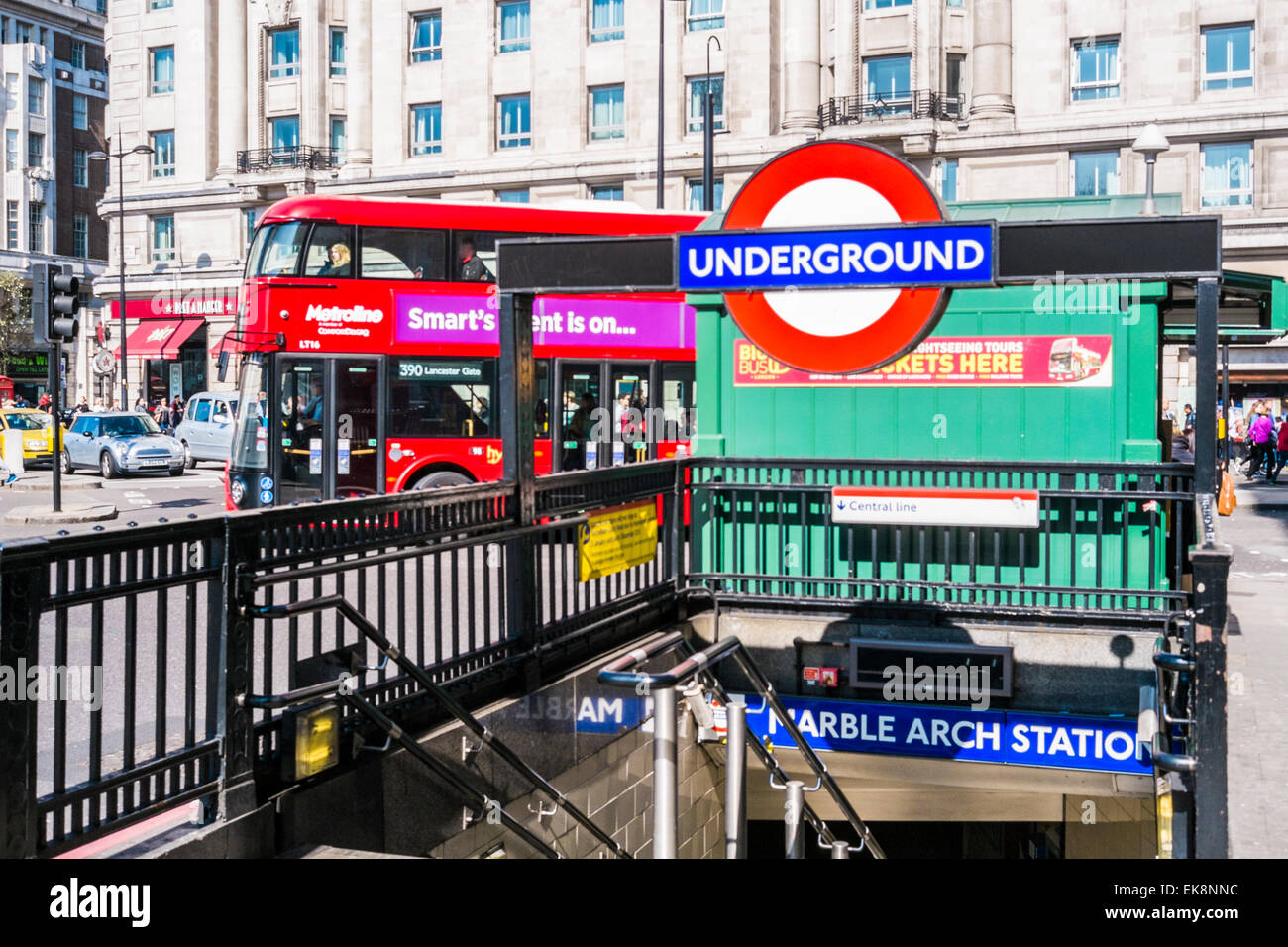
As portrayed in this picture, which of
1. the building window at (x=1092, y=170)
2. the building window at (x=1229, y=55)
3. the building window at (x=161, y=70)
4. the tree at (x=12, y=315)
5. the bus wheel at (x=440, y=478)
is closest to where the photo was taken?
the bus wheel at (x=440, y=478)

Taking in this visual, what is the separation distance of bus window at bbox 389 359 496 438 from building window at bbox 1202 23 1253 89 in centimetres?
3057

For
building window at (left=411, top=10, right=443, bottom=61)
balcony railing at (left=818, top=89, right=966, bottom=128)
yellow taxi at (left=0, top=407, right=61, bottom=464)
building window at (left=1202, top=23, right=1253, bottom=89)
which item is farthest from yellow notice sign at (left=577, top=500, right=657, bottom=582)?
building window at (left=411, top=10, right=443, bottom=61)

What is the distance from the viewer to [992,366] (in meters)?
9.82

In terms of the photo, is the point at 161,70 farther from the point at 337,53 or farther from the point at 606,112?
the point at 606,112

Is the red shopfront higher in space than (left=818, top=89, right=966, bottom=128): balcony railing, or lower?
lower

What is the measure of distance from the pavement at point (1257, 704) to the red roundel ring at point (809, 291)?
7.41 ft

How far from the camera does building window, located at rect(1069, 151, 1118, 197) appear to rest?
4075 centimetres

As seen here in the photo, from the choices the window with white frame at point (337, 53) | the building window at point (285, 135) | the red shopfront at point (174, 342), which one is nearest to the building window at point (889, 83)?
the window with white frame at point (337, 53)

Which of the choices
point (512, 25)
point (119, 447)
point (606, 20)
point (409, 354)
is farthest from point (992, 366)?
point (512, 25)

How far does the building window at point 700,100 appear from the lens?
4475cm

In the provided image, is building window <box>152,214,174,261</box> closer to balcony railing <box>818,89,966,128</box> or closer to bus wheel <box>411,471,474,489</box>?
balcony railing <box>818,89,966,128</box>

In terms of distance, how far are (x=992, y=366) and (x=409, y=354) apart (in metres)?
10.0

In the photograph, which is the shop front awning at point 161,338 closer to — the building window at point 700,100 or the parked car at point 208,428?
the parked car at point 208,428
